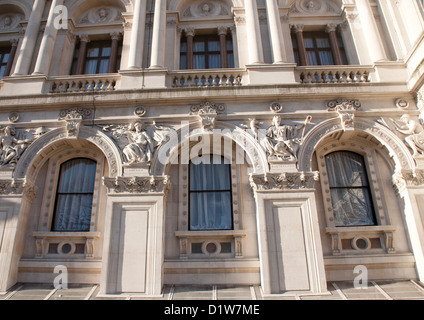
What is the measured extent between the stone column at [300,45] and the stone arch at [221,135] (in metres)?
5.56

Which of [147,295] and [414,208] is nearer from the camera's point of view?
[147,295]

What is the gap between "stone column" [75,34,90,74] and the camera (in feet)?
57.6

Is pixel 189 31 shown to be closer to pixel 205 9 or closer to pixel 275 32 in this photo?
pixel 205 9

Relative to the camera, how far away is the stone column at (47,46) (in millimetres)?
16078

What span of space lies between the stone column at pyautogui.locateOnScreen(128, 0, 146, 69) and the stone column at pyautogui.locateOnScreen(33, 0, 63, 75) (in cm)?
362

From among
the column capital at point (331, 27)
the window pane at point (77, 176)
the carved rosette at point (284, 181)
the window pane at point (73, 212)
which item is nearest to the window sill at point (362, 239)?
the carved rosette at point (284, 181)

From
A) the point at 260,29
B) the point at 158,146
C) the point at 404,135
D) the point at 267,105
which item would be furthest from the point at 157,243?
the point at 260,29

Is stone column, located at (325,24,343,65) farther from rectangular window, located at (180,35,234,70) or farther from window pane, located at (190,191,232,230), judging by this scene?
window pane, located at (190,191,232,230)

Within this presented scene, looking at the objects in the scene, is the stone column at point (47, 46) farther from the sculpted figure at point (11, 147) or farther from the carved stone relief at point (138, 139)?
the carved stone relief at point (138, 139)

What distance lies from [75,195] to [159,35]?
24.6ft

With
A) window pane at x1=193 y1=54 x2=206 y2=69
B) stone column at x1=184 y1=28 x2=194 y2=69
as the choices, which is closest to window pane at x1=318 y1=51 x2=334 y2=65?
window pane at x1=193 y1=54 x2=206 y2=69

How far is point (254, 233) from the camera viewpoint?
→ 43.1 ft
